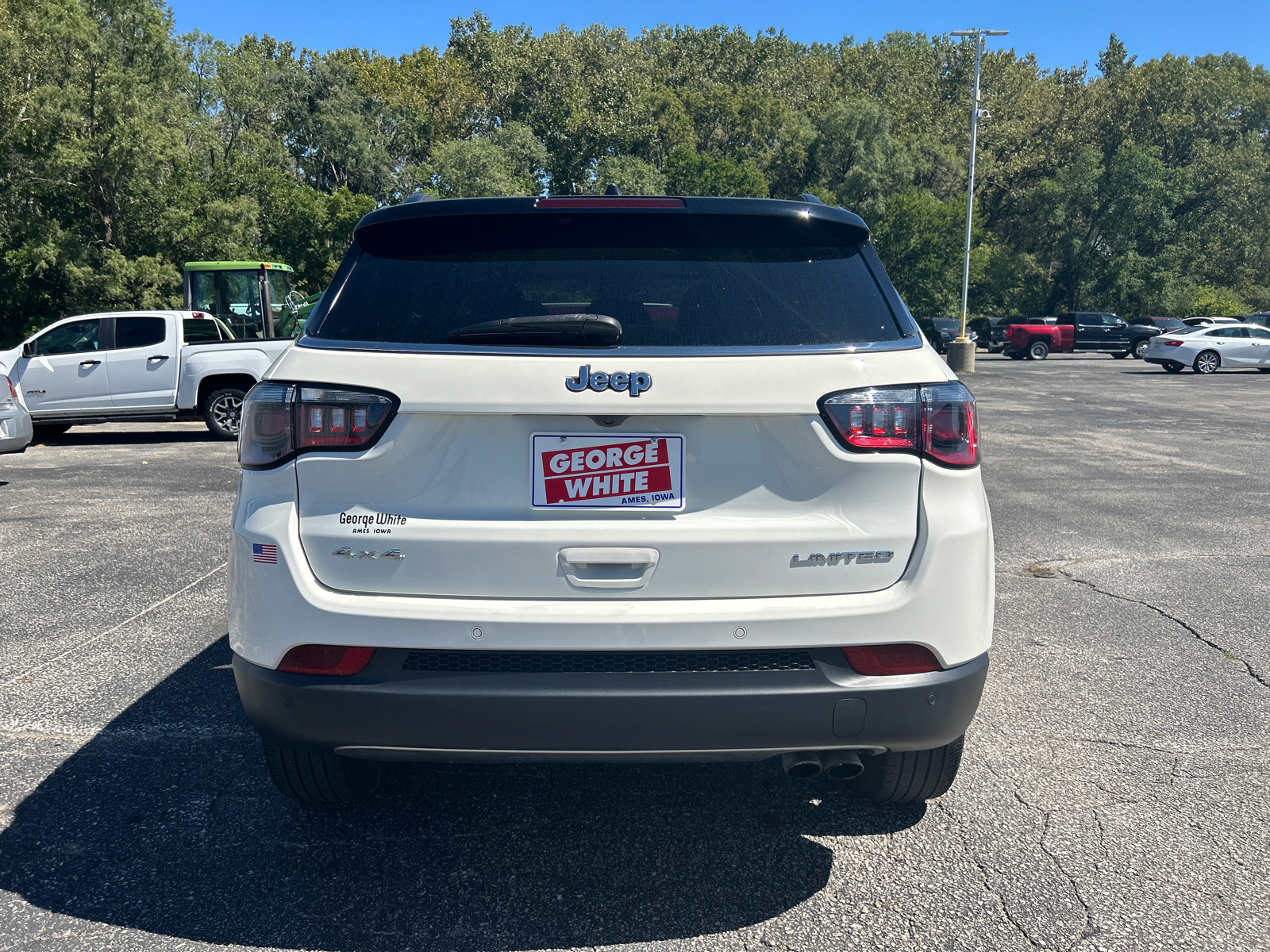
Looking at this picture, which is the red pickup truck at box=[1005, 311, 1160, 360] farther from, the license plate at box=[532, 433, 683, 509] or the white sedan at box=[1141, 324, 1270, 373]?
the license plate at box=[532, 433, 683, 509]

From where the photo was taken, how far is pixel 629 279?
8.96 ft

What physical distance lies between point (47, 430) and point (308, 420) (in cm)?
1426

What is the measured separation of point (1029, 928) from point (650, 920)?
0.96 metres

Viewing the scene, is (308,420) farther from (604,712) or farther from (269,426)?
(604,712)

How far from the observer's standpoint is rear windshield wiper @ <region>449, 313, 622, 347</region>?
2.54 meters

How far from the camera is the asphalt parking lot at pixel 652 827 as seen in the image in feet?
8.57

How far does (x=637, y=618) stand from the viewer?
8.07 feet

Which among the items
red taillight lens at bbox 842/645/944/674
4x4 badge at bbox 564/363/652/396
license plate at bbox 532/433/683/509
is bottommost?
red taillight lens at bbox 842/645/944/674

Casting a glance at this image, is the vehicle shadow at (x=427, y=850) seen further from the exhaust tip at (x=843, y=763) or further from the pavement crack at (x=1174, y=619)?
the pavement crack at (x=1174, y=619)

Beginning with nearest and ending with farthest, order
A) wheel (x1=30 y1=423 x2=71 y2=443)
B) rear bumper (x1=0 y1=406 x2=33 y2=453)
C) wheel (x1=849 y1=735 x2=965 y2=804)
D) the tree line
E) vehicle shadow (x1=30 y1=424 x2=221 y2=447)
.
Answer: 1. wheel (x1=849 y1=735 x2=965 y2=804)
2. rear bumper (x1=0 y1=406 x2=33 y2=453)
3. vehicle shadow (x1=30 y1=424 x2=221 y2=447)
4. wheel (x1=30 y1=423 x2=71 y2=443)
5. the tree line

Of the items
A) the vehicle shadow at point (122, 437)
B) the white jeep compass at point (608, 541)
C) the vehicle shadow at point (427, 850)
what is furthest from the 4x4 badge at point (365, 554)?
the vehicle shadow at point (122, 437)

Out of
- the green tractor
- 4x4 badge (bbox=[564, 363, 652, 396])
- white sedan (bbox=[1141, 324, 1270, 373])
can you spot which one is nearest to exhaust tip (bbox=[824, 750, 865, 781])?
4x4 badge (bbox=[564, 363, 652, 396])

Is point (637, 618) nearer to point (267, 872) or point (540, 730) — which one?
point (540, 730)

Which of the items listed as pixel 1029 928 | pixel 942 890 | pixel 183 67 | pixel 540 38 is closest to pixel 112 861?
pixel 942 890
